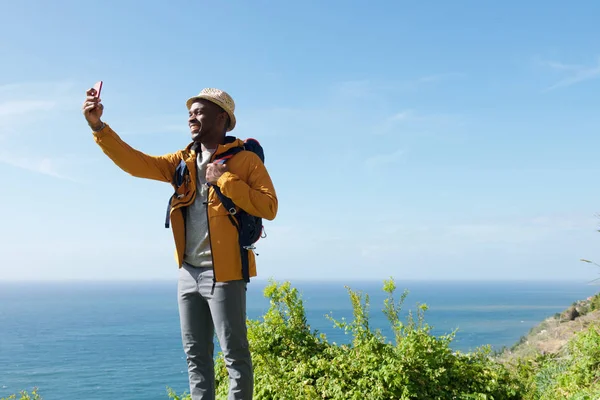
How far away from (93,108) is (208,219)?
0.90m

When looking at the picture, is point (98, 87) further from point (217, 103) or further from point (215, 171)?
point (215, 171)

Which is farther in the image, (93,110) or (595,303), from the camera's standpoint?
(595,303)

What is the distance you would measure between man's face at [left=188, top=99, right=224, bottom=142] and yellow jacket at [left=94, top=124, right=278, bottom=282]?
0.14 meters

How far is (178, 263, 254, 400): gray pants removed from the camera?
2840mm

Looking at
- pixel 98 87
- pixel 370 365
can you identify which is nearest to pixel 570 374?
pixel 370 365

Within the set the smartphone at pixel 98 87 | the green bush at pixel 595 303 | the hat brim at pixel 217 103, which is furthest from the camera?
the green bush at pixel 595 303

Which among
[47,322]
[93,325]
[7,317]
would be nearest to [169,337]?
[93,325]

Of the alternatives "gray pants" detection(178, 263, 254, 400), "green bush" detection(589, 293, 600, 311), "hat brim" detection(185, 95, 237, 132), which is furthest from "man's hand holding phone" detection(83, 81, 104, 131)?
"green bush" detection(589, 293, 600, 311)

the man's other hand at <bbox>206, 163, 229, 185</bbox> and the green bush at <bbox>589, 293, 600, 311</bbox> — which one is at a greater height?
the man's other hand at <bbox>206, 163, 229, 185</bbox>

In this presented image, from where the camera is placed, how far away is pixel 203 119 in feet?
10.2

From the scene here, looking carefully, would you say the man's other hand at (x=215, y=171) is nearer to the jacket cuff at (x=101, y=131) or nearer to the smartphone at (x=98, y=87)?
the jacket cuff at (x=101, y=131)

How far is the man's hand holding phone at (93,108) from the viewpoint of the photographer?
2.91 meters

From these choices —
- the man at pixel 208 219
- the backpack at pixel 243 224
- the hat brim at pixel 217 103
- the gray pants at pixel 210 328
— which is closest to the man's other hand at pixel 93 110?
the man at pixel 208 219

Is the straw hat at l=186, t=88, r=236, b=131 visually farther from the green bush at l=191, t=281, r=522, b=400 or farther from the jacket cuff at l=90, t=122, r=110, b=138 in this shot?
the green bush at l=191, t=281, r=522, b=400
